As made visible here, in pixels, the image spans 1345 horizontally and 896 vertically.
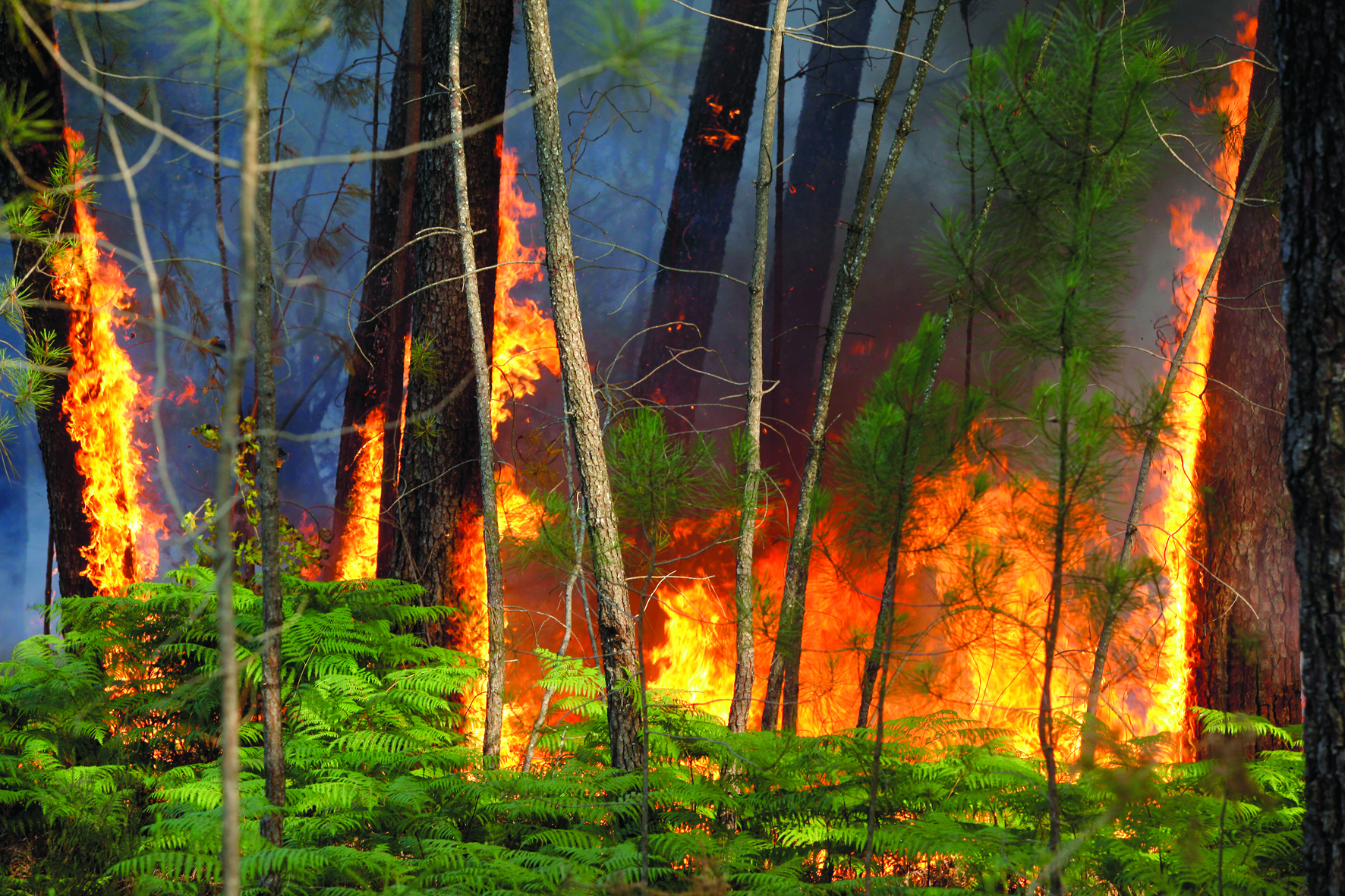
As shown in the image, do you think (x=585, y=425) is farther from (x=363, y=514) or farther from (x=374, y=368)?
(x=363, y=514)

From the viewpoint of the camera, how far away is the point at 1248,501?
4.39 m

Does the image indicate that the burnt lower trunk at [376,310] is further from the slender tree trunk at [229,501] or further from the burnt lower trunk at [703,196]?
the slender tree trunk at [229,501]

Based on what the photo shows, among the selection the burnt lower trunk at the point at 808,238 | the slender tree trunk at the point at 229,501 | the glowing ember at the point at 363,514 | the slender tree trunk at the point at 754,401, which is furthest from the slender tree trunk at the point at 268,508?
the burnt lower trunk at the point at 808,238

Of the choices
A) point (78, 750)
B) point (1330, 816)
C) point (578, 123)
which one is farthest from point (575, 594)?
point (1330, 816)

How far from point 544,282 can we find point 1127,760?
200 inches

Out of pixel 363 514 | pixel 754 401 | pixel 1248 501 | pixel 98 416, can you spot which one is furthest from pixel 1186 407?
pixel 98 416

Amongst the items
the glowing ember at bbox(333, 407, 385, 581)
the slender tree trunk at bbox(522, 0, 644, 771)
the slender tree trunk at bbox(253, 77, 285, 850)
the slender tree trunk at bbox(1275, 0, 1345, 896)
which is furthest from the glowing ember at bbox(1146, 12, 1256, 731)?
the glowing ember at bbox(333, 407, 385, 581)

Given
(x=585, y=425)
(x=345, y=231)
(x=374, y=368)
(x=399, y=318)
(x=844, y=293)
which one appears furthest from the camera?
(x=345, y=231)

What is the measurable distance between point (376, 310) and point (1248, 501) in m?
5.70

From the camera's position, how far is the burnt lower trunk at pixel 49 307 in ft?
14.0

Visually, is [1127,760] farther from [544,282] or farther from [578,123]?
[578,123]

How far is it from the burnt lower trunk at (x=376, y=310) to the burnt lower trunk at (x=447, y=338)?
1174mm

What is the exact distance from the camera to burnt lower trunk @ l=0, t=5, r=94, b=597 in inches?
168

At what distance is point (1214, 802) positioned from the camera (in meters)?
2.52
